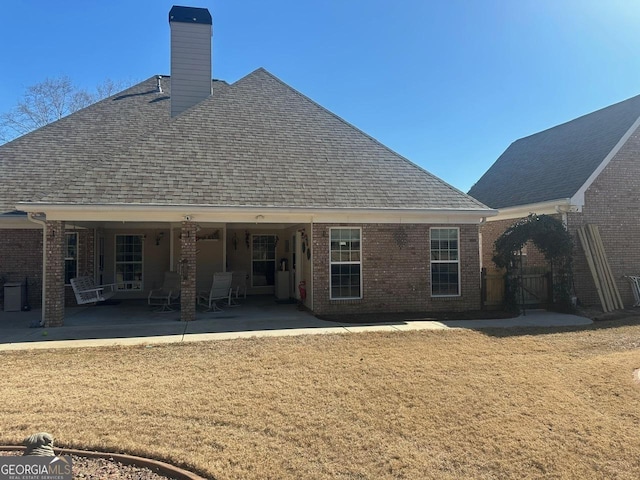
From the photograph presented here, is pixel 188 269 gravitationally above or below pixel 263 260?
below

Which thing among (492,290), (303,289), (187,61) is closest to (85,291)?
(303,289)

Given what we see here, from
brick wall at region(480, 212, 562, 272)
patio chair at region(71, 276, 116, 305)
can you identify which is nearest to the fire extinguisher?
patio chair at region(71, 276, 116, 305)

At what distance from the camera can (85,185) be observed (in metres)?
9.78

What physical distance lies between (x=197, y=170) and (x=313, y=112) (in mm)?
5348

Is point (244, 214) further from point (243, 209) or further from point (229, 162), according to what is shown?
point (229, 162)

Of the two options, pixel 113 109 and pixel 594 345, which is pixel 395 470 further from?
pixel 113 109

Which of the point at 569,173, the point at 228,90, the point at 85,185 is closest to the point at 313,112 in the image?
the point at 228,90

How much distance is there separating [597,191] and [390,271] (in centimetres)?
776

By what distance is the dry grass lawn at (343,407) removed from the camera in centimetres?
375

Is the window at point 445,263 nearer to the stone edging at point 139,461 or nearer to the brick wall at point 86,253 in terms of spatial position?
the stone edging at point 139,461

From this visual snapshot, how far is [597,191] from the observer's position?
13531 mm

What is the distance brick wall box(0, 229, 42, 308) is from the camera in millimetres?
12266

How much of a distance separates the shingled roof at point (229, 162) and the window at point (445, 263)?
870mm

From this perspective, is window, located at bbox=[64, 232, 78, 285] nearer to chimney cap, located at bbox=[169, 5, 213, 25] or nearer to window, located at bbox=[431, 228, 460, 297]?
chimney cap, located at bbox=[169, 5, 213, 25]
